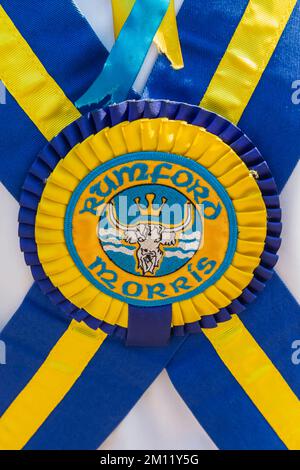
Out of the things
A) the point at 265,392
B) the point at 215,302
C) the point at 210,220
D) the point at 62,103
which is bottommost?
the point at 265,392

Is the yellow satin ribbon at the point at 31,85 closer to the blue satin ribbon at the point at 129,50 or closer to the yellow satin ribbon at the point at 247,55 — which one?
the blue satin ribbon at the point at 129,50

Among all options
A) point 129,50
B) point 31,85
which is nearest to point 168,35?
point 129,50

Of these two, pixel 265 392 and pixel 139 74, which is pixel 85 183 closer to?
pixel 139 74

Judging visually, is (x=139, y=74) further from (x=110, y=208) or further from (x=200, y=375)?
(x=200, y=375)

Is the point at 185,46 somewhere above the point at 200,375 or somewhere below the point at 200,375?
above

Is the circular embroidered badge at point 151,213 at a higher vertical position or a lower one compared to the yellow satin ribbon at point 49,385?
higher

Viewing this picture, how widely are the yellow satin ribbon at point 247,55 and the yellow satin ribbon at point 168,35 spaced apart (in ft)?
0.16

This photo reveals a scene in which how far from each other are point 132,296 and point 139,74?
0.26 metres

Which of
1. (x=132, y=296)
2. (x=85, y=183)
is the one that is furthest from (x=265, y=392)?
(x=85, y=183)

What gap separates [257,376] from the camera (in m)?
0.72

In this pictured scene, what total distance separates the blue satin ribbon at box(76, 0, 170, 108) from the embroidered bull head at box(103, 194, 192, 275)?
0.13 metres

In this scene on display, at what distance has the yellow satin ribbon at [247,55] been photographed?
643mm

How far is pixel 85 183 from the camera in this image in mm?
644

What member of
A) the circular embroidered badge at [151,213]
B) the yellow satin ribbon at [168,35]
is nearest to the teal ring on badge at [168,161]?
the circular embroidered badge at [151,213]
